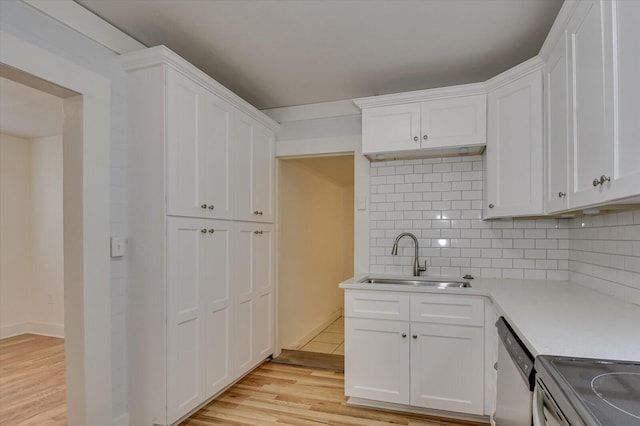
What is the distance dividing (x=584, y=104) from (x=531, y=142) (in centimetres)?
77

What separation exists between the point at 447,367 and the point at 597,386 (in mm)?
1632

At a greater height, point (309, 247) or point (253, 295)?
point (309, 247)

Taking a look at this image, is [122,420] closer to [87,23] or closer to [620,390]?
[87,23]

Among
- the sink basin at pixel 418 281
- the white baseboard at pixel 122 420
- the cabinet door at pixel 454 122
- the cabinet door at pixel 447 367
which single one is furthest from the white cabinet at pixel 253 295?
the cabinet door at pixel 454 122

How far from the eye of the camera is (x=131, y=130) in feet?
7.23

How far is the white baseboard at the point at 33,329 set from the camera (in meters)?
4.28

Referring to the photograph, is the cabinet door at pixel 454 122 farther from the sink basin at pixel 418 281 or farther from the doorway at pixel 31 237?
the doorway at pixel 31 237

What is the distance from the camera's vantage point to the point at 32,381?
301 centimetres

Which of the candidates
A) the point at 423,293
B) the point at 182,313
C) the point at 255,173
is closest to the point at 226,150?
the point at 255,173

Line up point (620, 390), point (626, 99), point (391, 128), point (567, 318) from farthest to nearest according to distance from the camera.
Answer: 1. point (391, 128)
2. point (567, 318)
3. point (626, 99)
4. point (620, 390)

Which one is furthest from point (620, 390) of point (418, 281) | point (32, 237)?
point (32, 237)

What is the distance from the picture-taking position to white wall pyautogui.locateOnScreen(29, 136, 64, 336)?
4.33m

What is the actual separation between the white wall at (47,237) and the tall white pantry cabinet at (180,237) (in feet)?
9.45

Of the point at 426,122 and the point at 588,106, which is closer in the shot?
the point at 588,106
